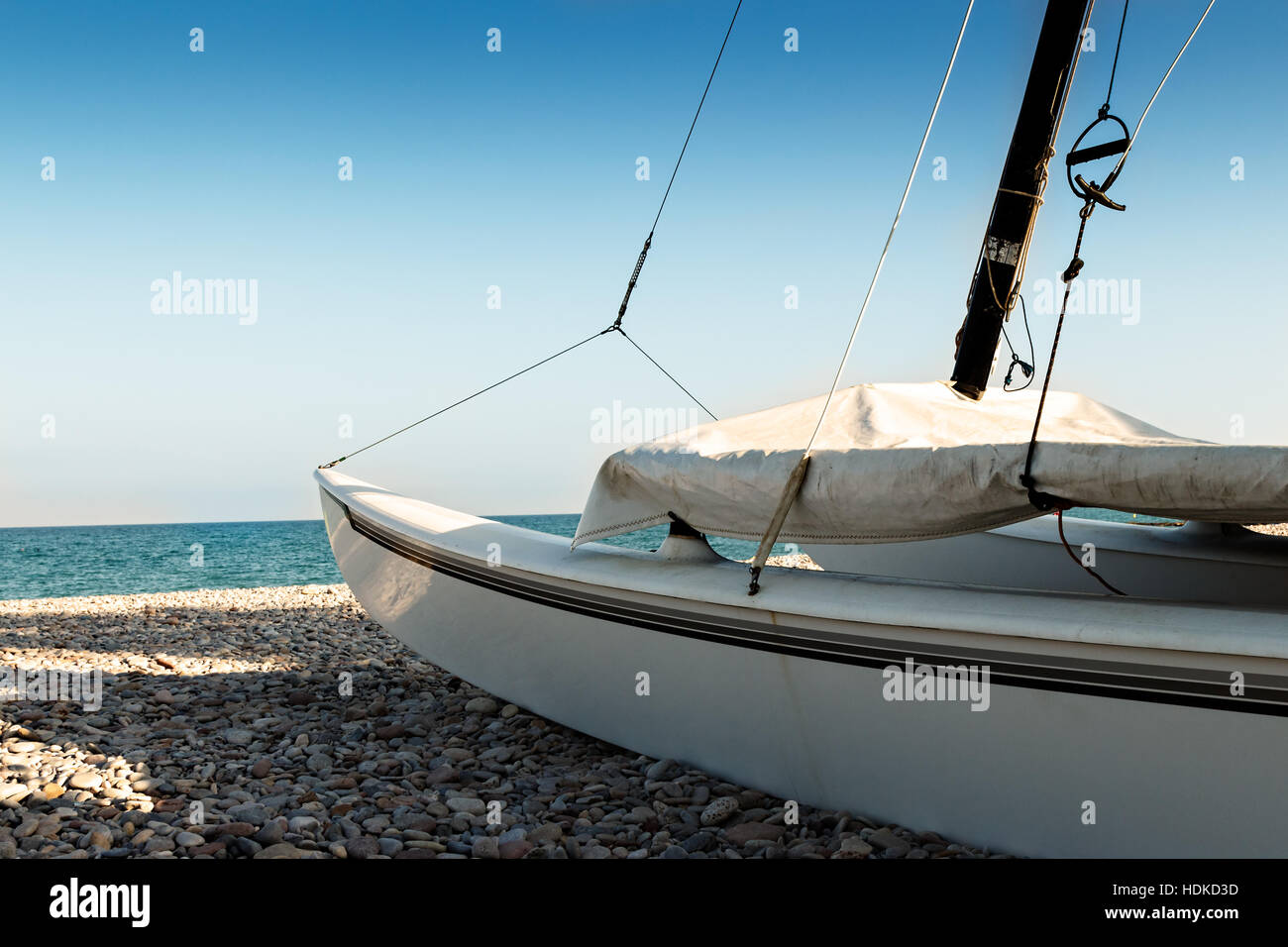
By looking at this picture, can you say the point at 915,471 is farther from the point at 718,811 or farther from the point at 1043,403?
the point at 718,811

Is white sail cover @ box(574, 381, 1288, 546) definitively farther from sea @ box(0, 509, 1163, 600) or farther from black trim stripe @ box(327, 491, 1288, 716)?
sea @ box(0, 509, 1163, 600)

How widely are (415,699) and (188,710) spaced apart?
1181 mm

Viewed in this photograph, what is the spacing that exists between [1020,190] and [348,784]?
3.96m

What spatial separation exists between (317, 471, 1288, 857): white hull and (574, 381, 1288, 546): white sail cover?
0.80 ft

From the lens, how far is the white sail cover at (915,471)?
232 cm

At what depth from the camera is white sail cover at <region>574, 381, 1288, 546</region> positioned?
7.61 ft

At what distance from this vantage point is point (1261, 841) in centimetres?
213

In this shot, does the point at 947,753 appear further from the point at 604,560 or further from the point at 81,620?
the point at 81,620

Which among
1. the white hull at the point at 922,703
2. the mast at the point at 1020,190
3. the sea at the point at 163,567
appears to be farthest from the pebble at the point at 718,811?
the sea at the point at 163,567

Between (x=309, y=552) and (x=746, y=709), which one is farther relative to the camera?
(x=309, y=552)

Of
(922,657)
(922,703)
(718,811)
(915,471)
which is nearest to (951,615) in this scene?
(922,657)

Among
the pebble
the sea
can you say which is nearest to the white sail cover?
the pebble

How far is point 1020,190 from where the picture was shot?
404 cm
